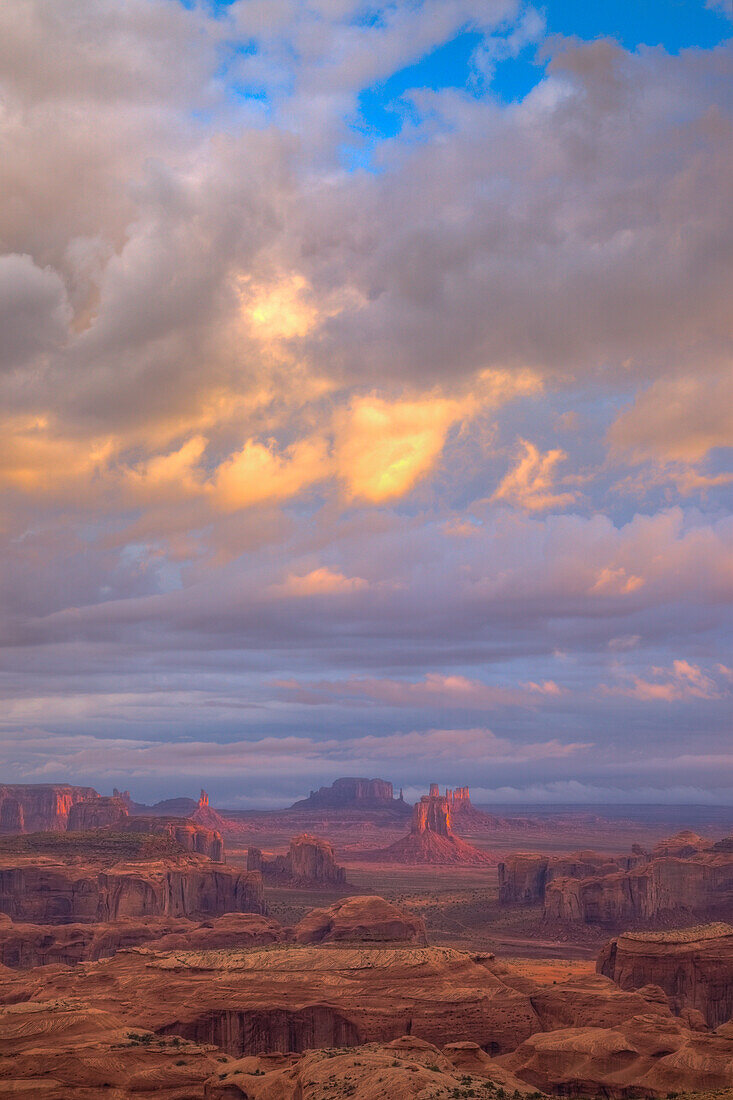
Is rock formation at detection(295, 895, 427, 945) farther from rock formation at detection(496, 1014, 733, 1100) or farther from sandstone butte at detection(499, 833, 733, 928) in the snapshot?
sandstone butte at detection(499, 833, 733, 928)

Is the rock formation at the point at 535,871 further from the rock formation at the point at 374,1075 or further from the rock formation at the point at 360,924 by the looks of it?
the rock formation at the point at 374,1075

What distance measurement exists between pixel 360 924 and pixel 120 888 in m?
42.5

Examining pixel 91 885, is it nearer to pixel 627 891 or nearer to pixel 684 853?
pixel 627 891

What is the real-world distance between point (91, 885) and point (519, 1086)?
96.5 meters

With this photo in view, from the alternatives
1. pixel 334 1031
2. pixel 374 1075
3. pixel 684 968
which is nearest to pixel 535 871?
pixel 684 968

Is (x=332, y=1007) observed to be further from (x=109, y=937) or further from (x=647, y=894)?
(x=647, y=894)

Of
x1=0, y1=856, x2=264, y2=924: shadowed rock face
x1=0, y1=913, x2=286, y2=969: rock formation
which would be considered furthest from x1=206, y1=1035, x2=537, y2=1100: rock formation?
x1=0, y1=856, x2=264, y2=924: shadowed rock face

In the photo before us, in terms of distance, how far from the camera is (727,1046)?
59.7 metres

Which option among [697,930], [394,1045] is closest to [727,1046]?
[394,1045]

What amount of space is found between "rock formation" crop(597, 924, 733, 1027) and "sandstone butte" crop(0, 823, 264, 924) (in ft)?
204

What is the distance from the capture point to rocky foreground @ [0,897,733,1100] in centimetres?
5319

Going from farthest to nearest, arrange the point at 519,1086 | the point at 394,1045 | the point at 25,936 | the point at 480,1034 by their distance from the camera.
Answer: the point at 25,936 < the point at 480,1034 < the point at 394,1045 < the point at 519,1086

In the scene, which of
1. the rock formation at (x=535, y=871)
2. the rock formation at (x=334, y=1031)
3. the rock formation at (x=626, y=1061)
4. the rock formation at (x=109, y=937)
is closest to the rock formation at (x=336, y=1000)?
the rock formation at (x=334, y=1031)

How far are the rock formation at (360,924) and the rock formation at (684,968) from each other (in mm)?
19053
